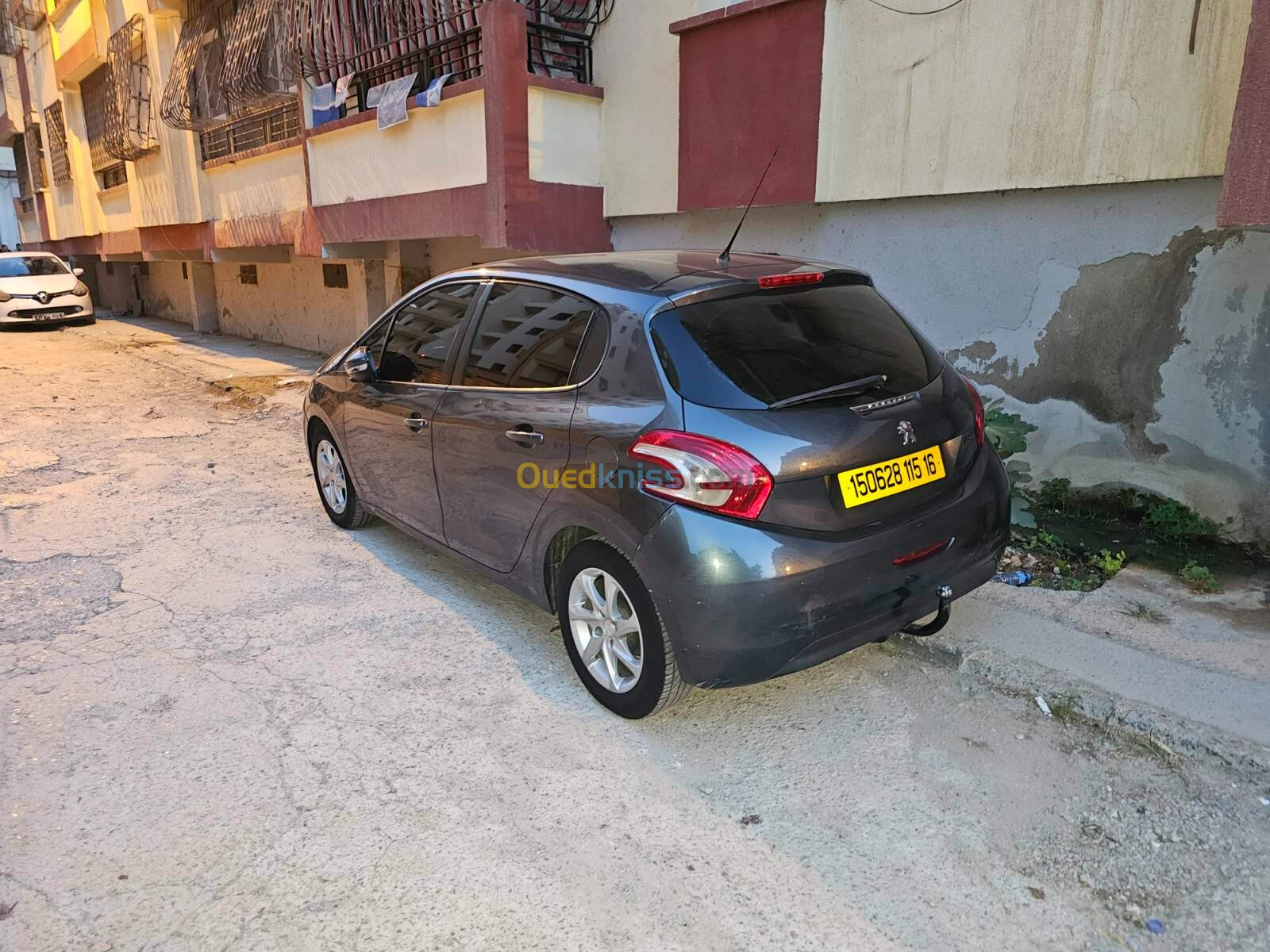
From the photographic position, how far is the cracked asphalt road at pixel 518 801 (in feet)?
7.20

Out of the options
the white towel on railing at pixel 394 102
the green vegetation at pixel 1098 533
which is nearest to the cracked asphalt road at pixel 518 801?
the green vegetation at pixel 1098 533

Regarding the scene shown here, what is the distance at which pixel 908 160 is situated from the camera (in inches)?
212

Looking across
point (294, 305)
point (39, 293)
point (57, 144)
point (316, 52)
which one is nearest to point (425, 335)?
point (316, 52)

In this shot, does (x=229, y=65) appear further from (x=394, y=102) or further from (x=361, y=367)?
(x=361, y=367)

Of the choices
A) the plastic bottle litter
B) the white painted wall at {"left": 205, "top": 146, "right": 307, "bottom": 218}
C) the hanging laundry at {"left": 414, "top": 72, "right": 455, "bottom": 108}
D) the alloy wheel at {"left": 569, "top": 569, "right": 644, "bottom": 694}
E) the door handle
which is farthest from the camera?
the white painted wall at {"left": 205, "top": 146, "right": 307, "bottom": 218}

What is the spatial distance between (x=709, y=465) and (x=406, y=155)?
7.06 m

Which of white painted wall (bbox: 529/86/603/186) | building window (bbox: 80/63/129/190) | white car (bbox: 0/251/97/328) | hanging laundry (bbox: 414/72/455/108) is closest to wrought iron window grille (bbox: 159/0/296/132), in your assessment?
hanging laundry (bbox: 414/72/455/108)

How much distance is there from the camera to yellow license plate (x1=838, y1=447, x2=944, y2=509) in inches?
107

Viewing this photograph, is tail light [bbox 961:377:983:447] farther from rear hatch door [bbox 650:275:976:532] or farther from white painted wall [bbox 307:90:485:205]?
white painted wall [bbox 307:90:485:205]

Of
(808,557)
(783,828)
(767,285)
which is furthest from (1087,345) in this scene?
(783,828)

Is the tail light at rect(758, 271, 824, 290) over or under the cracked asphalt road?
over

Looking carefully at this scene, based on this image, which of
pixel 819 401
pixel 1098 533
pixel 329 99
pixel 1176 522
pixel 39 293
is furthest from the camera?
pixel 39 293

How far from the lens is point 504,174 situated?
7090 mm

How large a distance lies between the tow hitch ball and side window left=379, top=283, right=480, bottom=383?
2319 mm
